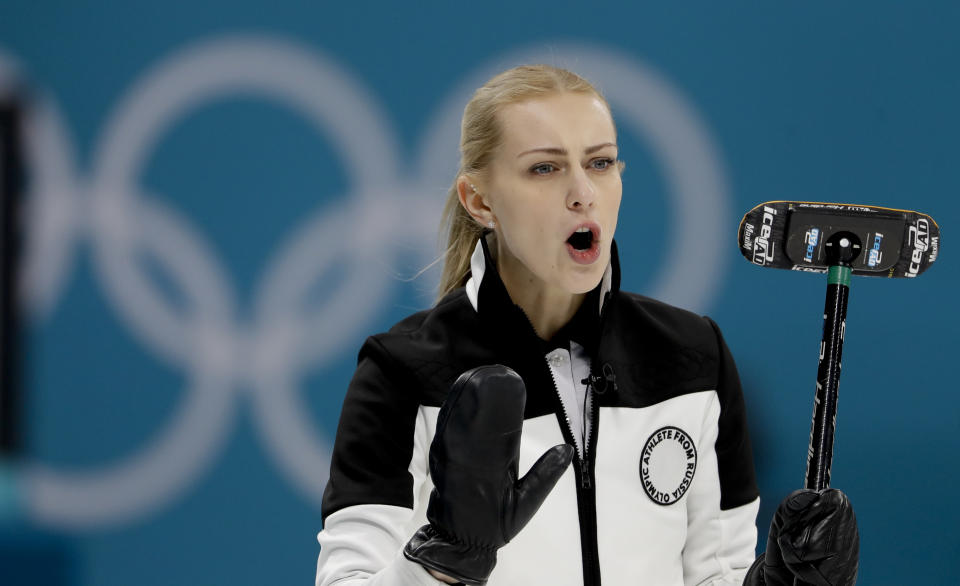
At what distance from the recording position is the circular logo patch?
213cm

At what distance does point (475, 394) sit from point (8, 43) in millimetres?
3287

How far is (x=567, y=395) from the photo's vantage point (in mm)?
2160

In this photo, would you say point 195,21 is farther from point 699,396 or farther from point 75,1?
point 699,396

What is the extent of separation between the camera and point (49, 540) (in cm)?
405

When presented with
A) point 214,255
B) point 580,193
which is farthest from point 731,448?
point 214,255

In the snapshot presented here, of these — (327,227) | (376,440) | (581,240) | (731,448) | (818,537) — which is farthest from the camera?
(327,227)

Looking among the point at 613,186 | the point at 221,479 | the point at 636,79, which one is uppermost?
the point at 636,79

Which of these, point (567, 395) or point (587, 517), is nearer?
point (587, 517)

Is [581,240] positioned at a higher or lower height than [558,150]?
lower

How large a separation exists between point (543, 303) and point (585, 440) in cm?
32

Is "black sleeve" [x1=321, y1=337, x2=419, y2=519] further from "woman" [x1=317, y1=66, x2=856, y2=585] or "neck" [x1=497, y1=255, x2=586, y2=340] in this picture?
"neck" [x1=497, y1=255, x2=586, y2=340]

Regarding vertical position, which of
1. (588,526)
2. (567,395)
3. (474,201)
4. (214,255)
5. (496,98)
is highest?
(496,98)

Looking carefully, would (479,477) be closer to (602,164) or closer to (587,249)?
(587,249)

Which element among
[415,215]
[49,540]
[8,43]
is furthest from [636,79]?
[49,540]
